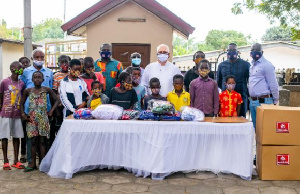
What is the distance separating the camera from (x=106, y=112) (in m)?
5.41

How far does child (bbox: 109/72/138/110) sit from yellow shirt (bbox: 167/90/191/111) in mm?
597

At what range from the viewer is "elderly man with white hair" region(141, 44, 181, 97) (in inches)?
258

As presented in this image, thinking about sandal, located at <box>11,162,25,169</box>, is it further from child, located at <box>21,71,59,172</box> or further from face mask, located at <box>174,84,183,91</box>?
face mask, located at <box>174,84,183,91</box>

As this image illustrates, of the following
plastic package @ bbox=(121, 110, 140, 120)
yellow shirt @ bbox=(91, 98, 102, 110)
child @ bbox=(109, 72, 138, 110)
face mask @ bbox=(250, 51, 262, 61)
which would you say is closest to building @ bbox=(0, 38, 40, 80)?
yellow shirt @ bbox=(91, 98, 102, 110)

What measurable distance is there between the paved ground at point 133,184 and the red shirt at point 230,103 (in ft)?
3.40

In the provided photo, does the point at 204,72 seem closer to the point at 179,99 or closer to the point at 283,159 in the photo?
the point at 179,99

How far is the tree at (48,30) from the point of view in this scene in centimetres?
8900

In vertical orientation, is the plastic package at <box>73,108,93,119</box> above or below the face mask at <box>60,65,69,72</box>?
below

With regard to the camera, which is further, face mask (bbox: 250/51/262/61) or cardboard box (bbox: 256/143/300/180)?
face mask (bbox: 250/51/262/61)

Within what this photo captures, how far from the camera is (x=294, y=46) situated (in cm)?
2562

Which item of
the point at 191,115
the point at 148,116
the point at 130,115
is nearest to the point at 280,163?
the point at 191,115

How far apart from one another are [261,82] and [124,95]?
2.21 m

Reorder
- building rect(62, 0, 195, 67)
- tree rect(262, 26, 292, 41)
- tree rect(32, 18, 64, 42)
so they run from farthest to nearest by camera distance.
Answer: tree rect(32, 18, 64, 42), tree rect(262, 26, 292, 41), building rect(62, 0, 195, 67)

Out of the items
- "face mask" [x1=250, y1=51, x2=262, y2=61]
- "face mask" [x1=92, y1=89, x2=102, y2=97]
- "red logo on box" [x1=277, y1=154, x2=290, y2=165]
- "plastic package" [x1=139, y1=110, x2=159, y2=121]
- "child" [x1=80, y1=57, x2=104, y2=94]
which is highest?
"face mask" [x1=250, y1=51, x2=262, y2=61]
